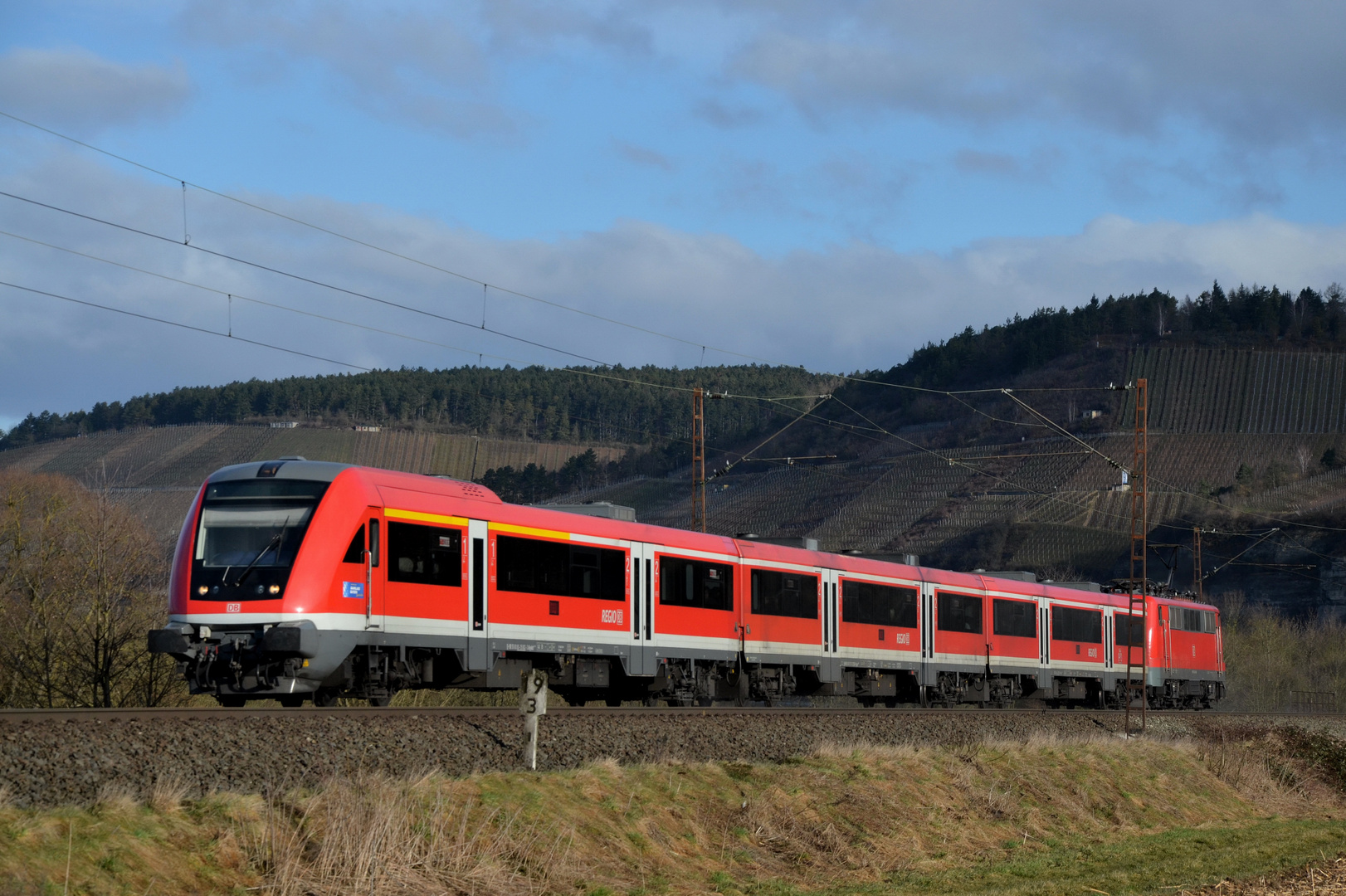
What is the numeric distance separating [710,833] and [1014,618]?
2680 centimetres

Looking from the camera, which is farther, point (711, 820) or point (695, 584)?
point (695, 584)

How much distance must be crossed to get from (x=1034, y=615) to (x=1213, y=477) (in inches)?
3836

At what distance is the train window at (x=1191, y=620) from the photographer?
4841 centimetres

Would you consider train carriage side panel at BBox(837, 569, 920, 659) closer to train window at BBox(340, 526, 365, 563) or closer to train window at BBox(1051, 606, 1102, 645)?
train window at BBox(1051, 606, 1102, 645)

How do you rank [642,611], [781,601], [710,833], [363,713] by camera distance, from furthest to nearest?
1. [781,601]
2. [642,611]
3. [363,713]
4. [710,833]

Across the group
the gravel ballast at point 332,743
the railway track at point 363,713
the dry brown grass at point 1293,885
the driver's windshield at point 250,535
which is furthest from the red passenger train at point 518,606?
the dry brown grass at point 1293,885

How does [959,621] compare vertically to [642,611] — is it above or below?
below

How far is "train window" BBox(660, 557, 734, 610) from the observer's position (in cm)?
2736

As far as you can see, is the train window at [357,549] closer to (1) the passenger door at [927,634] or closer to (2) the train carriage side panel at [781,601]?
(2) the train carriage side panel at [781,601]

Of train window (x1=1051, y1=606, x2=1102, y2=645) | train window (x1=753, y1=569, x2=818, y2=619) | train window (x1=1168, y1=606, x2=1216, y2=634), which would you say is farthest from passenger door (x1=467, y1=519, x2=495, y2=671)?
train window (x1=1168, y1=606, x2=1216, y2=634)

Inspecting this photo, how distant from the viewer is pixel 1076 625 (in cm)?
4416

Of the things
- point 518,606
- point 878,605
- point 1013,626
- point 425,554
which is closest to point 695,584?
point 518,606

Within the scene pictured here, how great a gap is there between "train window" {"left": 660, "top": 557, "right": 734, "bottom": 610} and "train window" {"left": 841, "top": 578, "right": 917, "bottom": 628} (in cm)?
519

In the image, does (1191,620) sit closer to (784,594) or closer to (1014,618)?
(1014,618)
